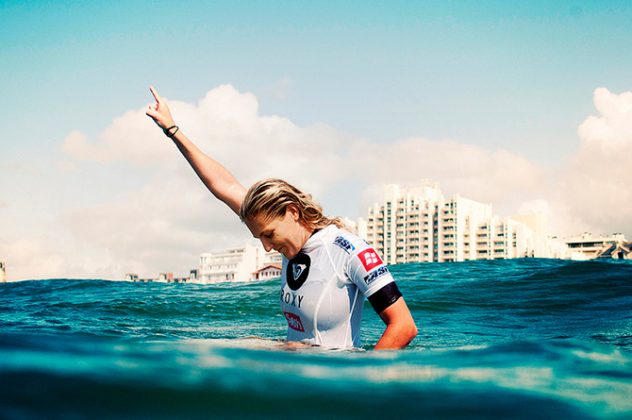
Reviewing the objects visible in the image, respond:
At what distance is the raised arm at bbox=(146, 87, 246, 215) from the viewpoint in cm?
454

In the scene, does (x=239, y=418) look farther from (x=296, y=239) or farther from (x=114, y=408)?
(x=296, y=239)

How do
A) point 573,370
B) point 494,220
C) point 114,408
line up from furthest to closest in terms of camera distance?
point 494,220
point 573,370
point 114,408

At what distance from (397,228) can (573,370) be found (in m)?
143

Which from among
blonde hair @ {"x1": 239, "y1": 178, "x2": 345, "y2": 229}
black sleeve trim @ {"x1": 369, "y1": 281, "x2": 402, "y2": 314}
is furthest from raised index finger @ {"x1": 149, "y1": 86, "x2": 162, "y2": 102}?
black sleeve trim @ {"x1": 369, "y1": 281, "x2": 402, "y2": 314}

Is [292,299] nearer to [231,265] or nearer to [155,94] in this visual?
[155,94]

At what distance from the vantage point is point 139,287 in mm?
16969

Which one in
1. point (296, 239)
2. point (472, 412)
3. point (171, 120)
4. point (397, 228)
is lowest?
point (472, 412)

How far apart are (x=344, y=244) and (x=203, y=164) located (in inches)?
52.4

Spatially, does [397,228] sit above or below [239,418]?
above

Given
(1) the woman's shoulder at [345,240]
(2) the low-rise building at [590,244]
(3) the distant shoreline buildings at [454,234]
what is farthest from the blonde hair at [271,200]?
(2) the low-rise building at [590,244]

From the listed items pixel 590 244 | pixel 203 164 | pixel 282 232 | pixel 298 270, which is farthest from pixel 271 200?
pixel 590 244

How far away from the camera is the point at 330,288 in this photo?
13.1 feet

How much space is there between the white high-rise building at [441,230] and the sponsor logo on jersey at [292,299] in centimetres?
13534

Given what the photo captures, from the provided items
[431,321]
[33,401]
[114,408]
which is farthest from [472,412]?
[431,321]
